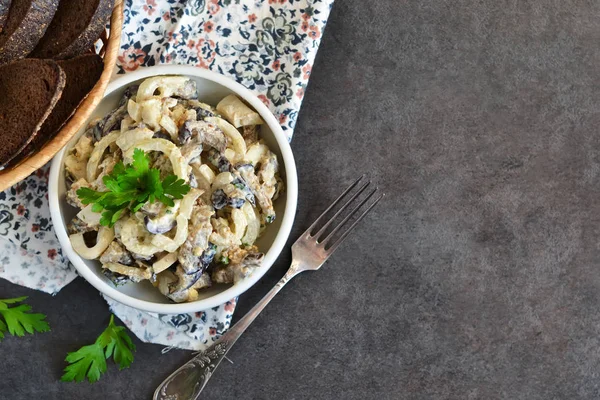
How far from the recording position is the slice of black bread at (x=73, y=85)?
2.23m

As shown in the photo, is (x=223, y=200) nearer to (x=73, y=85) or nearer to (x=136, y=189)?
(x=136, y=189)

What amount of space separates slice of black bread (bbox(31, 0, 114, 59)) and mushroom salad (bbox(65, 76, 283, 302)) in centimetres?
23

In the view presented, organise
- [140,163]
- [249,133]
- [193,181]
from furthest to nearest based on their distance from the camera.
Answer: [249,133] < [193,181] < [140,163]

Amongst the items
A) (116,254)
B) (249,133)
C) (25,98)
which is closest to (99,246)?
(116,254)

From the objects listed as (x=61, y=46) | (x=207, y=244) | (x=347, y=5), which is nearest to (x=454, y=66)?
(x=347, y=5)

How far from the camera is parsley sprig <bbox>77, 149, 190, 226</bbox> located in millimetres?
2094

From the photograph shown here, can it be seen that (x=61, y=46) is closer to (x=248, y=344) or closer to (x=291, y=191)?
(x=291, y=191)

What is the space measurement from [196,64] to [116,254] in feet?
2.65

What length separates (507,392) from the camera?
2.64 m

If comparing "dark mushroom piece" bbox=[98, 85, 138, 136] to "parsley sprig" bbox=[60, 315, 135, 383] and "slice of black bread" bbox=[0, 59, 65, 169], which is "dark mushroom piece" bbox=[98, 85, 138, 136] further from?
"parsley sprig" bbox=[60, 315, 135, 383]

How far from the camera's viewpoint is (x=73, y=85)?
7.33ft

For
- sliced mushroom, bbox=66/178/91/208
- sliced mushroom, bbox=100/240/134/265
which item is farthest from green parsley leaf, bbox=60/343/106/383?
sliced mushroom, bbox=66/178/91/208

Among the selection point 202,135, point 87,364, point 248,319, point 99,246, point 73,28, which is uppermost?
point 73,28

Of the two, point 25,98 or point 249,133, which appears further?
point 249,133
